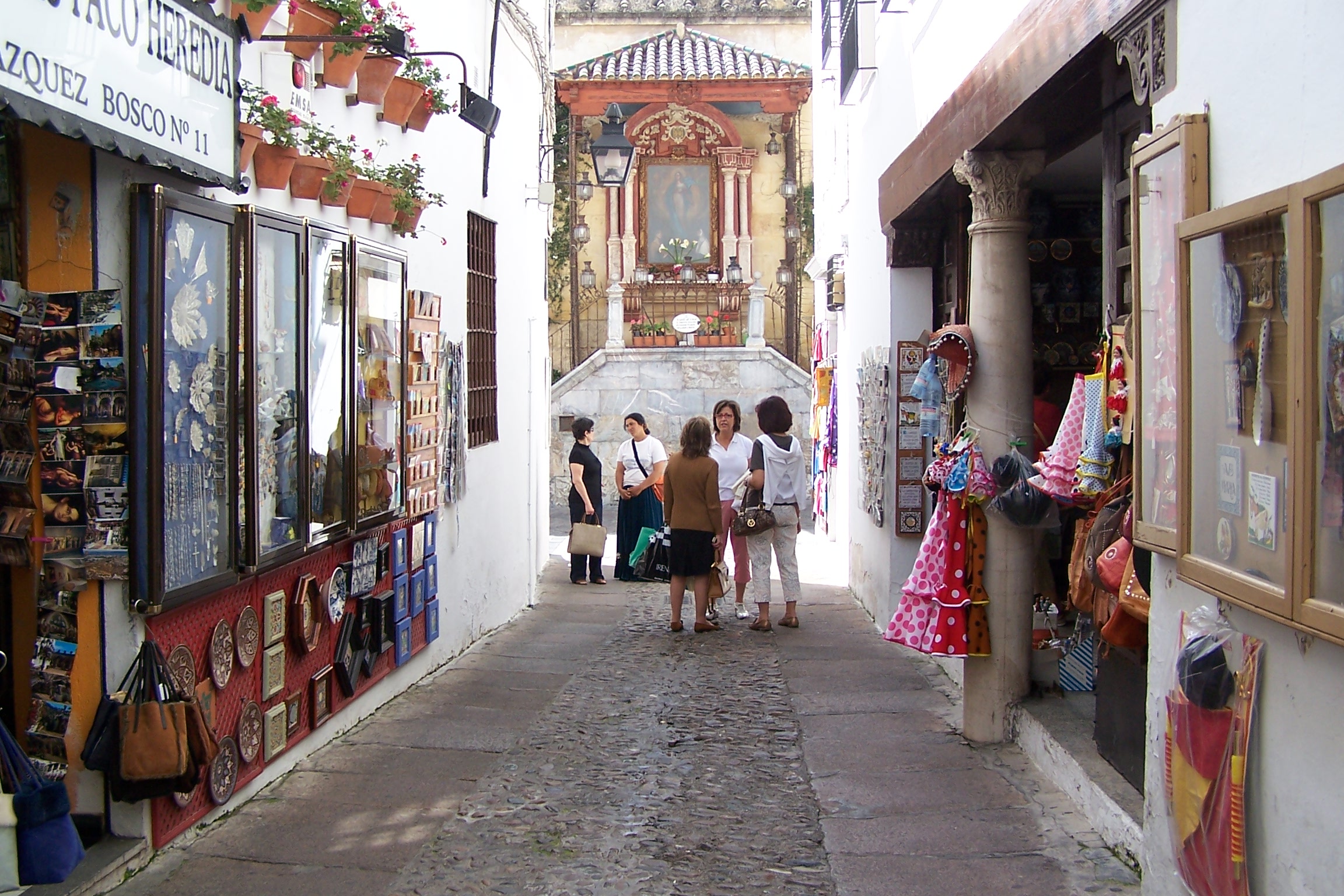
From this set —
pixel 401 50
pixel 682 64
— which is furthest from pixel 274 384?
pixel 682 64

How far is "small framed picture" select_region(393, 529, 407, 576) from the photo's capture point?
286 inches

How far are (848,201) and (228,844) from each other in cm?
900

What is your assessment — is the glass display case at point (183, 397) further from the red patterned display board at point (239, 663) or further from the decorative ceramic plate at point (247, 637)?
the decorative ceramic plate at point (247, 637)

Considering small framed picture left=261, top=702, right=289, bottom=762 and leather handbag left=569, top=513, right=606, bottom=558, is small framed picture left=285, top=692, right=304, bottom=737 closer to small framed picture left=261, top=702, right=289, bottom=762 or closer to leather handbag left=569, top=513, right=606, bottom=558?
small framed picture left=261, top=702, right=289, bottom=762

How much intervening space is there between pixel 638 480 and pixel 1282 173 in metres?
9.67

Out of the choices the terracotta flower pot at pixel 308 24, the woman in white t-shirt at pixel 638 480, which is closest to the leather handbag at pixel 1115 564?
the terracotta flower pot at pixel 308 24

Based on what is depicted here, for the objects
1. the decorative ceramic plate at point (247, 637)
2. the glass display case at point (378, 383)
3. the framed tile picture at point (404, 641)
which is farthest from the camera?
the framed tile picture at point (404, 641)

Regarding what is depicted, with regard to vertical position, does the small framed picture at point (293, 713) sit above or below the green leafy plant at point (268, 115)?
below

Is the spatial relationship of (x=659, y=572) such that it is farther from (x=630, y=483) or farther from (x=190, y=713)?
(x=190, y=713)

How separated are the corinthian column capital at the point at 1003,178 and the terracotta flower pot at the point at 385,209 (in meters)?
2.95

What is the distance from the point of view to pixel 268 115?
5234 mm

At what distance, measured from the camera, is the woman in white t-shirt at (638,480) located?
41.2 feet

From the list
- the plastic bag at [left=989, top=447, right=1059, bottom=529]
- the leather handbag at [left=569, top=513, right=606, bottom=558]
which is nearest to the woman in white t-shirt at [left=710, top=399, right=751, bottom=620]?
the leather handbag at [left=569, top=513, right=606, bottom=558]

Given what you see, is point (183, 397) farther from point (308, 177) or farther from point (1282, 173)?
point (1282, 173)
